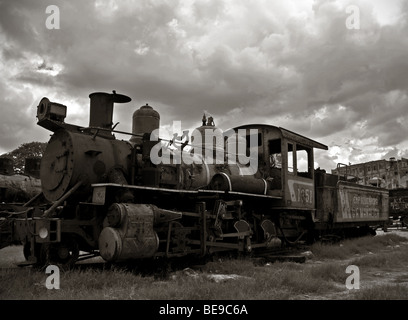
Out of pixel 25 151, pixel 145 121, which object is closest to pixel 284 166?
pixel 145 121

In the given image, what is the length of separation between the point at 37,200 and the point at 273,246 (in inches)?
218

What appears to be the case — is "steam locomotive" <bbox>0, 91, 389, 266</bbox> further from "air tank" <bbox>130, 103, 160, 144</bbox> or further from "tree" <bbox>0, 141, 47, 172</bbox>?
"tree" <bbox>0, 141, 47, 172</bbox>

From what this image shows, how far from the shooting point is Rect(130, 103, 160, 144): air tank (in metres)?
8.44

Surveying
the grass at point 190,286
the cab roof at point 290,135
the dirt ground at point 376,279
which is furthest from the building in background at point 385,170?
the grass at point 190,286

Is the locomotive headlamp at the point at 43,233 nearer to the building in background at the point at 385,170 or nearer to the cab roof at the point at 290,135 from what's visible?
the cab roof at the point at 290,135

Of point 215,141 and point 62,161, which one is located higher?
point 215,141

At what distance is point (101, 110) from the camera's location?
7.38 meters

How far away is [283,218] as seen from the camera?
10289mm

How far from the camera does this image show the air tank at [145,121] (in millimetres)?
8438

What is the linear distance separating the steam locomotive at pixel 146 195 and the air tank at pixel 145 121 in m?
0.02

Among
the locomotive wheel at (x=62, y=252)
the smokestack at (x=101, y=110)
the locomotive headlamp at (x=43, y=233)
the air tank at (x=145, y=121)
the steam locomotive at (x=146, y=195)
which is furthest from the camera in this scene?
the air tank at (x=145, y=121)

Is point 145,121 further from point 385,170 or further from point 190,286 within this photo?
point 385,170
